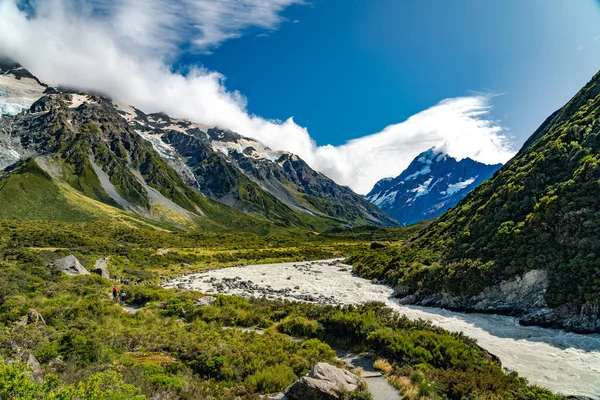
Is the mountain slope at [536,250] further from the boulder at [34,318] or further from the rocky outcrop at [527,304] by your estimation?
the boulder at [34,318]

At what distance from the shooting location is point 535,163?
166 feet

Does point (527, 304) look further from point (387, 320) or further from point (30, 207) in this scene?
point (30, 207)

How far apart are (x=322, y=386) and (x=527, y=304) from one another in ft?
92.1

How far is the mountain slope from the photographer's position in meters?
31.7

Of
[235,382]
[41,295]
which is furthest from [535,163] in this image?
[41,295]

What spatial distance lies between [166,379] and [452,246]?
44892mm

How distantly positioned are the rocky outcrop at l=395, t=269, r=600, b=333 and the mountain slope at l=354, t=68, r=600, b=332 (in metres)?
0.08

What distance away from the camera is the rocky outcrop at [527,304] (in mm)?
29312

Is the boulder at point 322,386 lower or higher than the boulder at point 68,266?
→ higher

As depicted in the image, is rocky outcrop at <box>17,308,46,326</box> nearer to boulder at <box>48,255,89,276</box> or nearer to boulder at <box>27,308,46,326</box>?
boulder at <box>27,308,46,326</box>

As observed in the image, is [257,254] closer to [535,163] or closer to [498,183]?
[498,183]

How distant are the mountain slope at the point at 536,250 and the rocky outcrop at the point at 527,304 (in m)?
0.08

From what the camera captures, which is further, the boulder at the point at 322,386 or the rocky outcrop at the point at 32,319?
the rocky outcrop at the point at 32,319

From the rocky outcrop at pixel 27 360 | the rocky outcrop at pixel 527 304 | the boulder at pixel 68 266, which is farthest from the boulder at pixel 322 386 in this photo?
the boulder at pixel 68 266
